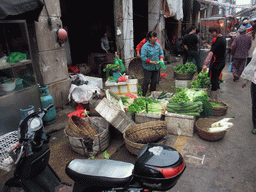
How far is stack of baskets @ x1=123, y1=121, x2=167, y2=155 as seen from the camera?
3643 millimetres

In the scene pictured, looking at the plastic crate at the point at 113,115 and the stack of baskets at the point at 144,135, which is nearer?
the stack of baskets at the point at 144,135

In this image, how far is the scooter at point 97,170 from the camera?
171cm

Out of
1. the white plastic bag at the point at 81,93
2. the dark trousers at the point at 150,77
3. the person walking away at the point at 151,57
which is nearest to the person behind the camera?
the white plastic bag at the point at 81,93

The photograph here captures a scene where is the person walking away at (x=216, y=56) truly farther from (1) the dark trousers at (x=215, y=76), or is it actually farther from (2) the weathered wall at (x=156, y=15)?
(2) the weathered wall at (x=156, y=15)

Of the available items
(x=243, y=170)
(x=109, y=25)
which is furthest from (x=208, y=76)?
(x=109, y=25)

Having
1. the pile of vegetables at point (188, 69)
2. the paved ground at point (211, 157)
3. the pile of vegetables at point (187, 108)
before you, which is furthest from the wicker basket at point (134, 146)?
the pile of vegetables at point (188, 69)

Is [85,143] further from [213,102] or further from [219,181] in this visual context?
[213,102]

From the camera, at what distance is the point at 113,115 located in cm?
408

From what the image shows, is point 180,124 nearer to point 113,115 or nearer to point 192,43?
point 113,115

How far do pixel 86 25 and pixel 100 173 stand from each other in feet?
36.0

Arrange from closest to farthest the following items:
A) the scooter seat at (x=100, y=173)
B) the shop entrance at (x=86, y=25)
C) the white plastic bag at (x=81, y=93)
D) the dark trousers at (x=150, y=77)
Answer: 1. the scooter seat at (x=100, y=173)
2. the white plastic bag at (x=81, y=93)
3. the dark trousers at (x=150, y=77)
4. the shop entrance at (x=86, y=25)

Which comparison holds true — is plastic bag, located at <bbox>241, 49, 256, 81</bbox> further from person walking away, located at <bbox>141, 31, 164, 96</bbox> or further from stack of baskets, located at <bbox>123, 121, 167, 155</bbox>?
person walking away, located at <bbox>141, 31, 164, 96</bbox>

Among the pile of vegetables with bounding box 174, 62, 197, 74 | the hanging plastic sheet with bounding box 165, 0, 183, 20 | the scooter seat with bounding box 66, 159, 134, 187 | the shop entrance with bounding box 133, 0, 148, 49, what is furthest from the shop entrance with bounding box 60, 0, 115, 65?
the scooter seat with bounding box 66, 159, 134, 187

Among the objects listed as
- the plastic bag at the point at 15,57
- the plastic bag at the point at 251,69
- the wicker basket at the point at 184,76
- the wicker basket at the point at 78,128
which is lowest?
the wicker basket at the point at 78,128
